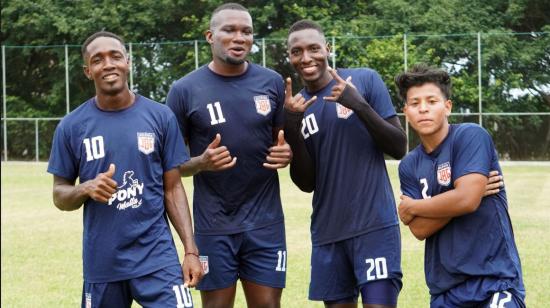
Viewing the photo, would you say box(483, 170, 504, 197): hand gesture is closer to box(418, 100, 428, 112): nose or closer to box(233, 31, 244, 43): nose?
box(418, 100, 428, 112): nose

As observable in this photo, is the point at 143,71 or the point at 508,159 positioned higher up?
the point at 143,71

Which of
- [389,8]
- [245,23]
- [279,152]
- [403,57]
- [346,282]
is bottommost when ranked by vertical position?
[346,282]

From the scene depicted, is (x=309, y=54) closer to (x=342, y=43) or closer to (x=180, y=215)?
(x=180, y=215)

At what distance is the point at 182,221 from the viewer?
546cm

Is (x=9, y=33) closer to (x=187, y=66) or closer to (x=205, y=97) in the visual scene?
(x=187, y=66)

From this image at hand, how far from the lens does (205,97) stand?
615cm

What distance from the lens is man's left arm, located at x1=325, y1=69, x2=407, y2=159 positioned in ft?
18.9

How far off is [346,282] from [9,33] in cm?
3437

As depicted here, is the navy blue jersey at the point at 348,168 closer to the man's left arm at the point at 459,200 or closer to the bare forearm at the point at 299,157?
the bare forearm at the point at 299,157

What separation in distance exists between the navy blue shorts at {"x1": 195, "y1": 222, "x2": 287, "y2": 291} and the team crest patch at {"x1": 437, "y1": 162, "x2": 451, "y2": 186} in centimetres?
132

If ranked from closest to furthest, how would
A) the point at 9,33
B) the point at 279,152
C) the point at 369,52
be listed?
1. the point at 279,152
2. the point at 369,52
3. the point at 9,33

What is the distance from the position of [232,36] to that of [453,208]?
1.89 metres

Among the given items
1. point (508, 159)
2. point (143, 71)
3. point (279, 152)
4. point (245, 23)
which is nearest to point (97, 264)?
point (279, 152)

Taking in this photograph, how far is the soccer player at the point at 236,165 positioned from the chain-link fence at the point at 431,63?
19.9 m
